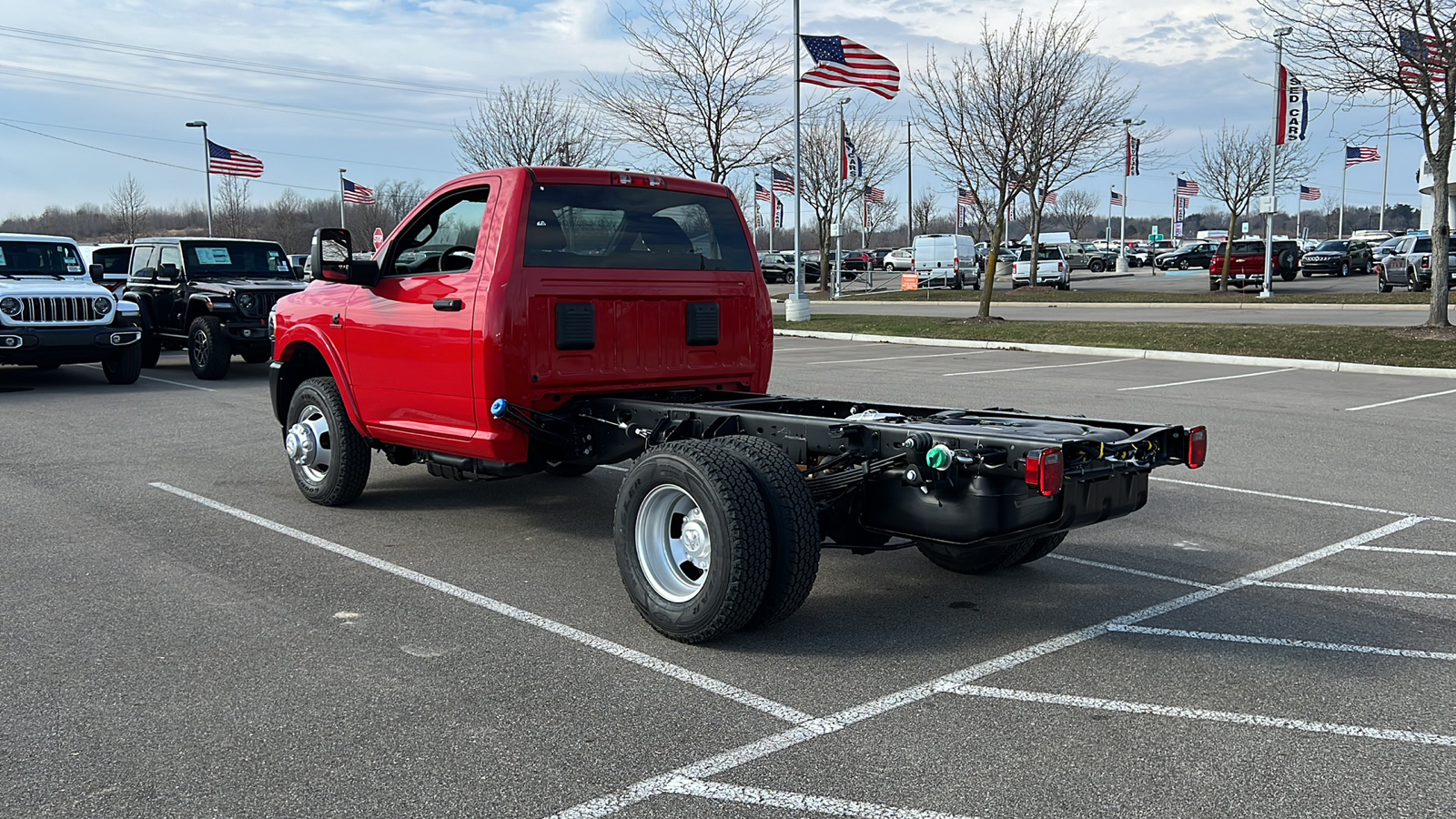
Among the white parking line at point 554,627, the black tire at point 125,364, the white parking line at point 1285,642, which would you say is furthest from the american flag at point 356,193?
the white parking line at point 1285,642

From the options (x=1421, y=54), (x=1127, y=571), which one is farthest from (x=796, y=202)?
(x=1127, y=571)

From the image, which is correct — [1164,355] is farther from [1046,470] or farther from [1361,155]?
[1361,155]

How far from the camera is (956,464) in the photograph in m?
4.52

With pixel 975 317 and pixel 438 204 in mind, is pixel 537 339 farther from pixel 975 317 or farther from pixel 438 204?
pixel 975 317

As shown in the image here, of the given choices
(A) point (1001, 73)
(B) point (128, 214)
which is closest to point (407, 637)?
(A) point (1001, 73)

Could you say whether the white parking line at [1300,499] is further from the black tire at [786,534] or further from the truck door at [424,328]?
the truck door at [424,328]

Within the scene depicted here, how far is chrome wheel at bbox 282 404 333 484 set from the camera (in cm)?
748

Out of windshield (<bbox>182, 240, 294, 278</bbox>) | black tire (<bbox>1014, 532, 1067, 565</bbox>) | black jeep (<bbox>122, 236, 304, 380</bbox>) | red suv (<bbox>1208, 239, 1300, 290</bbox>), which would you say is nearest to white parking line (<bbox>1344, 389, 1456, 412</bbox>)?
black tire (<bbox>1014, 532, 1067, 565</bbox>)

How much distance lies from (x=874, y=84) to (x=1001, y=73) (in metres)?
3.29

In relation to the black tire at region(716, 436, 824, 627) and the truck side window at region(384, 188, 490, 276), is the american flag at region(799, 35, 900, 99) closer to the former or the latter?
the truck side window at region(384, 188, 490, 276)

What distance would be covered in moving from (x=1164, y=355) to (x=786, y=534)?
1503cm

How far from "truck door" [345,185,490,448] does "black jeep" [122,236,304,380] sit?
31.4 ft

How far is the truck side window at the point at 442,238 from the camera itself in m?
6.39

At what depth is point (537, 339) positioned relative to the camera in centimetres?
602
